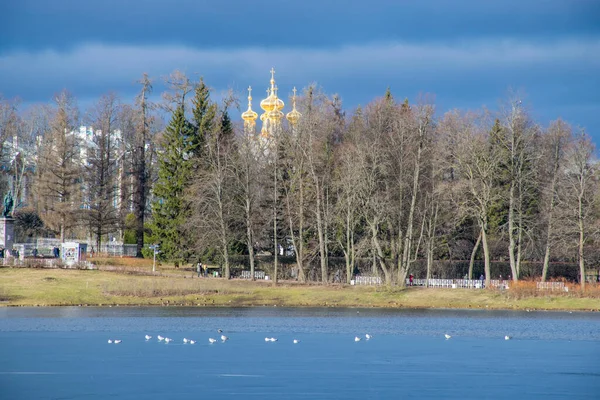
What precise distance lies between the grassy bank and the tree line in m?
4.19

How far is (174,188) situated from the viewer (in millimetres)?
78688

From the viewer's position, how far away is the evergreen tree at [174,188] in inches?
3027

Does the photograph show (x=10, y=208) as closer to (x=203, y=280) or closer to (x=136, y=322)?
(x=203, y=280)

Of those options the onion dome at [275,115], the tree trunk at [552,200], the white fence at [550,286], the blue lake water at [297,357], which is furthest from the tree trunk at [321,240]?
the onion dome at [275,115]

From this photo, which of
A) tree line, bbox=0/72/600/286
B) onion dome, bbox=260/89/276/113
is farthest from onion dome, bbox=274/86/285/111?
tree line, bbox=0/72/600/286

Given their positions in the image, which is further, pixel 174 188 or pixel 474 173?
pixel 174 188

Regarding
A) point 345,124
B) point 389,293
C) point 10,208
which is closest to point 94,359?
point 389,293

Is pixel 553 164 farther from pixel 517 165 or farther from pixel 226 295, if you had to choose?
pixel 226 295

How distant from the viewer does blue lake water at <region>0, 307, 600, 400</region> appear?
85.0 feet

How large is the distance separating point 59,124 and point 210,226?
20.3 meters

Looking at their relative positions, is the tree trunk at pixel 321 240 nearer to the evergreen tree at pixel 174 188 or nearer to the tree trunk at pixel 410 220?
the tree trunk at pixel 410 220

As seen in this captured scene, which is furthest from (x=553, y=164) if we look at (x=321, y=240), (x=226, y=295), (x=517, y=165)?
(x=226, y=295)

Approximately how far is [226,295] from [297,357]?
28.2m

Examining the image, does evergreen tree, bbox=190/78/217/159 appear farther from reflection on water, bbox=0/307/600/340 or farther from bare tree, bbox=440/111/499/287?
reflection on water, bbox=0/307/600/340
